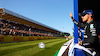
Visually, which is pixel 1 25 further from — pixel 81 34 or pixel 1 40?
pixel 81 34

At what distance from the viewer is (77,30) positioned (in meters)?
2.77

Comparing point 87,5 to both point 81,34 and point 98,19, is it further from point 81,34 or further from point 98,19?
point 81,34

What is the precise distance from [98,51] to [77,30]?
0.92 meters

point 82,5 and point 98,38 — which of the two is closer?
point 98,38

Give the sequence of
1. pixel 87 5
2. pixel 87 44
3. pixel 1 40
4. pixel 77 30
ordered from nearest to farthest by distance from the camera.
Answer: pixel 87 44
pixel 77 30
pixel 87 5
pixel 1 40

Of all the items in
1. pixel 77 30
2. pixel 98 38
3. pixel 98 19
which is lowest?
pixel 98 38

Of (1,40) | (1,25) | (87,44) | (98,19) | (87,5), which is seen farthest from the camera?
(1,25)

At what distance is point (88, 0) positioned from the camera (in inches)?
136

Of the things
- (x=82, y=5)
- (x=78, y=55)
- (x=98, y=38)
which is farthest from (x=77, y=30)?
(x=82, y=5)

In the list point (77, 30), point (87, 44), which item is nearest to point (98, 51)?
point (87, 44)

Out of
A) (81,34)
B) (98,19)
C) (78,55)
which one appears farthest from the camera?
(98,19)

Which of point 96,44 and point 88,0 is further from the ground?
point 88,0

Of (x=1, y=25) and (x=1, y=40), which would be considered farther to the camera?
(x=1, y=25)

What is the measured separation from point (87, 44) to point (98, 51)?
271 millimetres
